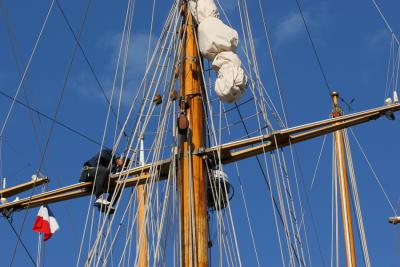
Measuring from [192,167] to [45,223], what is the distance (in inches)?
222

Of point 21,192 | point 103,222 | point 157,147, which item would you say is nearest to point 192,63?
point 157,147

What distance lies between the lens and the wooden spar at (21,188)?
A: 23.2m

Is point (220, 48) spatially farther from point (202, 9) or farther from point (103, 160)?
point (103, 160)

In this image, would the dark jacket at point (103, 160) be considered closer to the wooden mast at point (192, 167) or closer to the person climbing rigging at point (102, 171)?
the person climbing rigging at point (102, 171)

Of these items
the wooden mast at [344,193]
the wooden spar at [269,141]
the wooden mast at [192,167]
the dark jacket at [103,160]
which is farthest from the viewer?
the wooden mast at [344,193]

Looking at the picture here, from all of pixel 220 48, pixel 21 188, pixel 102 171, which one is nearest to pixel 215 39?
pixel 220 48

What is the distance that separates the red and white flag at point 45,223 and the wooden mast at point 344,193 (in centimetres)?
646

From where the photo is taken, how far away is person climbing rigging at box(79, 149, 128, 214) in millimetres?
21438

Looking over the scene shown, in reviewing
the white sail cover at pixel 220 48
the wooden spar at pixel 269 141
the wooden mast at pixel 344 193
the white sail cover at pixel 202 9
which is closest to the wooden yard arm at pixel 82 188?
the wooden spar at pixel 269 141

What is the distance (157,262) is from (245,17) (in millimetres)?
5604

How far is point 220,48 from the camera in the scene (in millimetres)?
21141

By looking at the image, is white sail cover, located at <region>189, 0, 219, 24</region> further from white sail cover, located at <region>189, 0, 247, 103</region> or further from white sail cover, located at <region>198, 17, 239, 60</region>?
white sail cover, located at <region>198, 17, 239, 60</region>

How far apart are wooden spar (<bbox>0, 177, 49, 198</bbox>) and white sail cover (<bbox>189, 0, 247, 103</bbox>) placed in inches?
174

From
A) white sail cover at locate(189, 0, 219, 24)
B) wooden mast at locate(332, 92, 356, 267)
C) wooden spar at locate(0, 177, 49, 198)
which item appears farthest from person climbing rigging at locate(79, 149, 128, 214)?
wooden mast at locate(332, 92, 356, 267)
